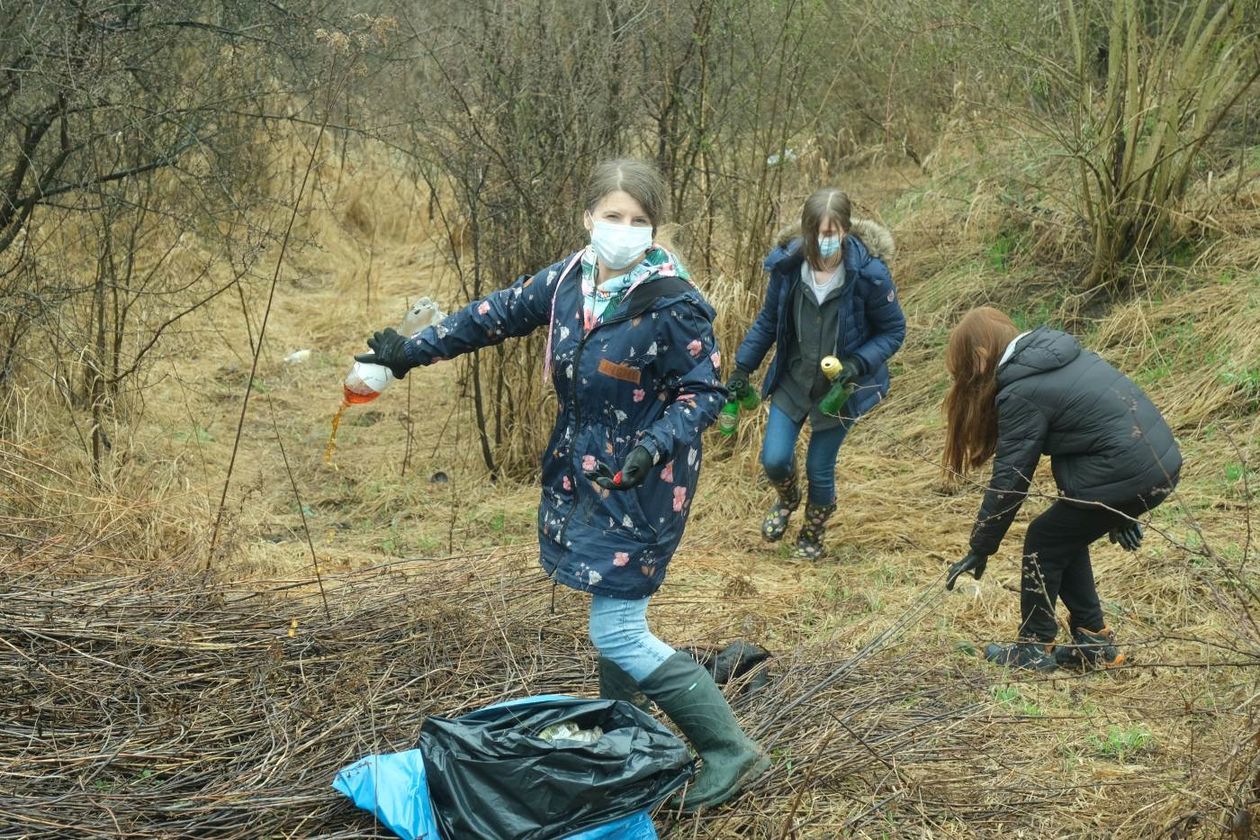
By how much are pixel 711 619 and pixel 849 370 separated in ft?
4.52

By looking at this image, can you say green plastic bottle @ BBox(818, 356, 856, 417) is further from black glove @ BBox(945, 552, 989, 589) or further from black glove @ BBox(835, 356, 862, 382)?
black glove @ BBox(945, 552, 989, 589)

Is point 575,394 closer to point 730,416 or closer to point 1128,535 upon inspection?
point 1128,535

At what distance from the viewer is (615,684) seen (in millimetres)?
3289

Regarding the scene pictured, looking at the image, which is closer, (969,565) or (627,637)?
(627,637)

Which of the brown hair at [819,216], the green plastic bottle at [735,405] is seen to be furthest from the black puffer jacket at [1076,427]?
the green plastic bottle at [735,405]

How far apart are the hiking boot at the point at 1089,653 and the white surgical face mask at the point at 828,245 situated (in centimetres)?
183

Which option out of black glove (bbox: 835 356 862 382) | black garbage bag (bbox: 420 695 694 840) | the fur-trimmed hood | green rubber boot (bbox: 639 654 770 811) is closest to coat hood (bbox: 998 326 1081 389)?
black glove (bbox: 835 356 862 382)


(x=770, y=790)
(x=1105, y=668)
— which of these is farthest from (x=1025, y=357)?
(x=770, y=790)

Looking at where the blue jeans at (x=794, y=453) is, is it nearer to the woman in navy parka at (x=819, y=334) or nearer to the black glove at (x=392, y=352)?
the woman in navy parka at (x=819, y=334)

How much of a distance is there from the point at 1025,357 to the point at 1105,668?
109cm

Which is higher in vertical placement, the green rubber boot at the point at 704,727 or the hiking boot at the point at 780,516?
the green rubber boot at the point at 704,727

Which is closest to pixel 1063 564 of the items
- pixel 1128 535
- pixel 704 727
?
pixel 1128 535

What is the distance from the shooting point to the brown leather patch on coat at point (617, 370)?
9.89 ft

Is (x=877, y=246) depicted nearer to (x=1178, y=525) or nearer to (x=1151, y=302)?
(x=1178, y=525)
